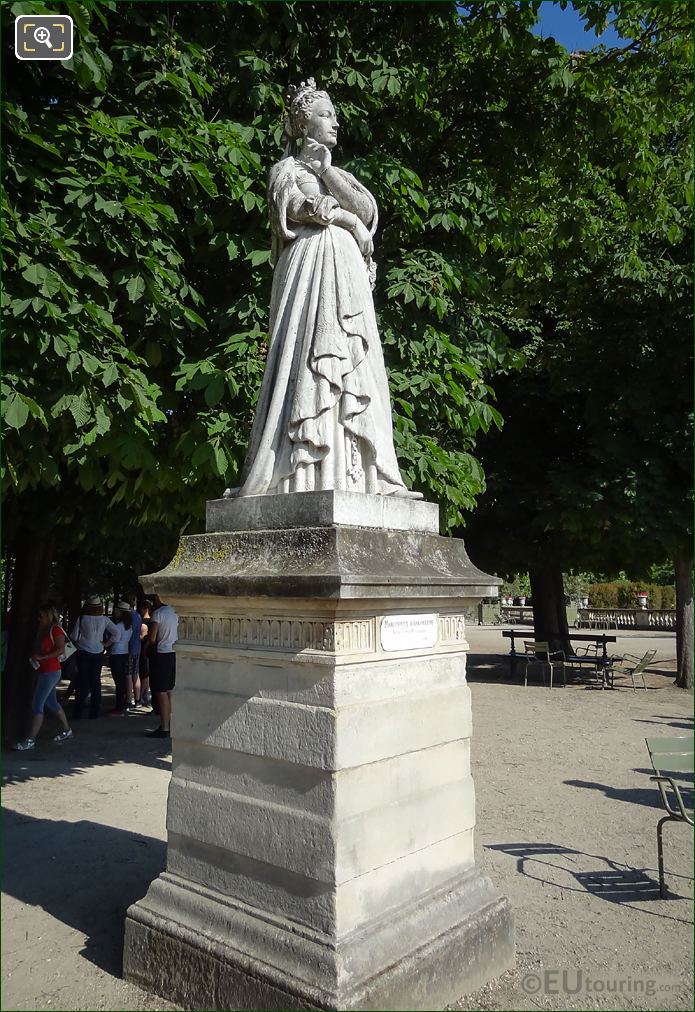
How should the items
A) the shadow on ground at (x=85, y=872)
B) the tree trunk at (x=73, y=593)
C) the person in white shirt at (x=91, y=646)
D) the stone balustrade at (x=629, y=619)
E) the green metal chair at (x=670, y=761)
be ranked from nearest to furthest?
the shadow on ground at (x=85, y=872) < the green metal chair at (x=670, y=761) < the person in white shirt at (x=91, y=646) < the tree trunk at (x=73, y=593) < the stone balustrade at (x=629, y=619)

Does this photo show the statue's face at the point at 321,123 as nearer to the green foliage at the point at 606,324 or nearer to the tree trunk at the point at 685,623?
the green foliage at the point at 606,324

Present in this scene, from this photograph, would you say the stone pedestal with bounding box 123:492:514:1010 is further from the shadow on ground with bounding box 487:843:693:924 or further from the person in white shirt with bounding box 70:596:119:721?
the person in white shirt with bounding box 70:596:119:721

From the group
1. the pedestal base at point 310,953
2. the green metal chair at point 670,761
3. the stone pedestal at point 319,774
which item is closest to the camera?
the pedestal base at point 310,953

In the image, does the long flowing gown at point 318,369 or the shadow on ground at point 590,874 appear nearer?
the long flowing gown at point 318,369

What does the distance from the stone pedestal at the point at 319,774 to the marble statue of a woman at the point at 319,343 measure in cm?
23

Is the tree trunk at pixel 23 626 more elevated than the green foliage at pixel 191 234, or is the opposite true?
the green foliage at pixel 191 234

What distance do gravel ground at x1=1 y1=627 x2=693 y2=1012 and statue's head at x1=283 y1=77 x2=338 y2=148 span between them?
14.3ft


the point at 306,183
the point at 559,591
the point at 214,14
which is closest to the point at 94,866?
the point at 306,183

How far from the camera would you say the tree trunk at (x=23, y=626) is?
10.0m

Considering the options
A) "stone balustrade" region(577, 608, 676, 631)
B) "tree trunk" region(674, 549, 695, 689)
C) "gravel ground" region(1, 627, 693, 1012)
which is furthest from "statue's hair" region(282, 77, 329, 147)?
"stone balustrade" region(577, 608, 676, 631)

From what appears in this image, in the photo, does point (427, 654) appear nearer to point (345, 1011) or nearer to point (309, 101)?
point (345, 1011)

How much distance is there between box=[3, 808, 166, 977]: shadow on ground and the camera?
4.39 metres

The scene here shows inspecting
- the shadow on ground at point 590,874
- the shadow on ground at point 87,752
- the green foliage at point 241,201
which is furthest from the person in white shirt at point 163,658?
the shadow on ground at point 590,874

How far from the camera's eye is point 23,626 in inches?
410
